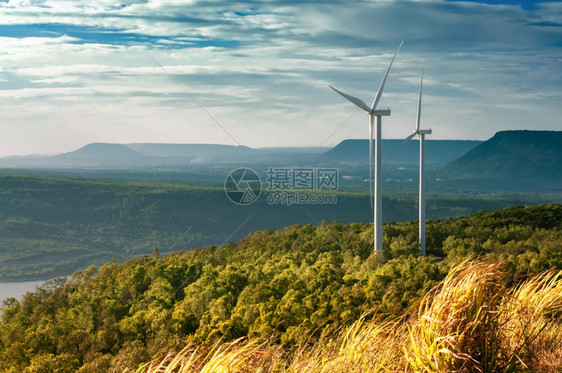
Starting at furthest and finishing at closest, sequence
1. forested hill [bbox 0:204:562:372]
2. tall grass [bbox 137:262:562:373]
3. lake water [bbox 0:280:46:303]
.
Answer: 1. lake water [bbox 0:280:46:303]
2. forested hill [bbox 0:204:562:372]
3. tall grass [bbox 137:262:562:373]

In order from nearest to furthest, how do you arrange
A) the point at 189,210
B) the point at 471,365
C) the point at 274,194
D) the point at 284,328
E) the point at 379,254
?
the point at 471,365, the point at 284,328, the point at 379,254, the point at 274,194, the point at 189,210

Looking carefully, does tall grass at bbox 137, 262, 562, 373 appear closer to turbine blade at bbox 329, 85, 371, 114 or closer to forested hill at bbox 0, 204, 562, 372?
forested hill at bbox 0, 204, 562, 372

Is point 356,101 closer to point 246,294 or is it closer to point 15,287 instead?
point 246,294

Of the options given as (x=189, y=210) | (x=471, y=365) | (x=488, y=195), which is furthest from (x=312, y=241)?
(x=488, y=195)

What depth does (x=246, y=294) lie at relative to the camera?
39.8 metres

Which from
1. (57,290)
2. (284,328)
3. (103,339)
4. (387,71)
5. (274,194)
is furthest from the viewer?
(274,194)

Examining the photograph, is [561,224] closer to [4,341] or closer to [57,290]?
[57,290]

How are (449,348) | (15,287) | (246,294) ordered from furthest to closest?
(15,287) → (246,294) → (449,348)

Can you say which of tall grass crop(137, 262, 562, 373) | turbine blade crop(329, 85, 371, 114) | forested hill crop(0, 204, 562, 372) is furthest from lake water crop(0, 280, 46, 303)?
tall grass crop(137, 262, 562, 373)

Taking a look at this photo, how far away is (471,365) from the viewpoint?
29.9ft

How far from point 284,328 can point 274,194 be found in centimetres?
14161

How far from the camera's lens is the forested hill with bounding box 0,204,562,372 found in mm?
30797

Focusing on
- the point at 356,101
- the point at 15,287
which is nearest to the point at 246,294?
the point at 356,101

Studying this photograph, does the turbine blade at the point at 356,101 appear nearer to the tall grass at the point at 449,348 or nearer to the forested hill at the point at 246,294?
the forested hill at the point at 246,294
